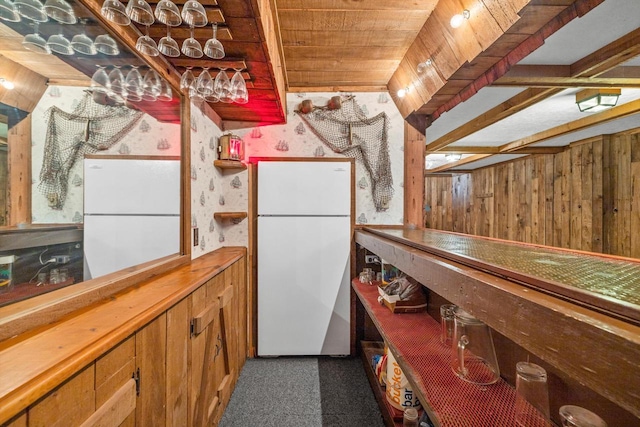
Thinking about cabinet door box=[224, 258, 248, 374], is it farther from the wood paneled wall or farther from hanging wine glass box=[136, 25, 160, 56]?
the wood paneled wall

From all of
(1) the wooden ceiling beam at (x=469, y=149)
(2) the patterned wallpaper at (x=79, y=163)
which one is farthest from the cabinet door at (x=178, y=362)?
(1) the wooden ceiling beam at (x=469, y=149)

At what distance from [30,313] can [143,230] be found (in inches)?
Answer: 35.4

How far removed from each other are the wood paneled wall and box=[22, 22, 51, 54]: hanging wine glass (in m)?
5.27

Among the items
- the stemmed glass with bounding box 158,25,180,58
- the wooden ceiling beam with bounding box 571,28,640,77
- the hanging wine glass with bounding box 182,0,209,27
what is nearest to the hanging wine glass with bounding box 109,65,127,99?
the stemmed glass with bounding box 158,25,180,58

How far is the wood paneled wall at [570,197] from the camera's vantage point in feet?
12.2

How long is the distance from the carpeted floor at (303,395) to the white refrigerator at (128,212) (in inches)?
44.8

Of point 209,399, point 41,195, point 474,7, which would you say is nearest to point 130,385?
point 41,195

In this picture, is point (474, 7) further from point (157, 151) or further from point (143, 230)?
point (143, 230)

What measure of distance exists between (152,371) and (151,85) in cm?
130

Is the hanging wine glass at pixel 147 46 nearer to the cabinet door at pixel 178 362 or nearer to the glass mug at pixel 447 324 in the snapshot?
the cabinet door at pixel 178 362

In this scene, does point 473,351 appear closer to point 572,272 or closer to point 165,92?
point 572,272

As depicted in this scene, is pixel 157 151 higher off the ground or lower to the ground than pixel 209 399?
higher

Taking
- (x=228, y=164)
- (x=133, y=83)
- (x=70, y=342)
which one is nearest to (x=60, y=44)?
(x=133, y=83)

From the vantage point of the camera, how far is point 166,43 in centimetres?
127
